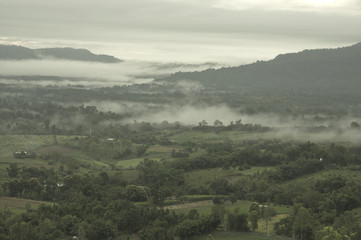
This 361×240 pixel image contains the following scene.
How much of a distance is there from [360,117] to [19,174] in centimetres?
9276

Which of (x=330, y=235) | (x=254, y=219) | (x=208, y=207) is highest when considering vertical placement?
(x=330, y=235)

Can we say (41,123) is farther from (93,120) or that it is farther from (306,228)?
(306,228)

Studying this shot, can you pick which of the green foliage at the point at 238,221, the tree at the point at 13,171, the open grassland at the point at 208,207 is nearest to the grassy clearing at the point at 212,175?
the open grassland at the point at 208,207

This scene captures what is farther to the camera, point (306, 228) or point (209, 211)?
point (209, 211)

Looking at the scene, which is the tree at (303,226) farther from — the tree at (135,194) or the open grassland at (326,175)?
the tree at (135,194)

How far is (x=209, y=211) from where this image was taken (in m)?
54.8

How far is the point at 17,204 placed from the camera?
190 ft

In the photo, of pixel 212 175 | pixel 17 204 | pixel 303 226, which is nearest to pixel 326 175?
pixel 212 175

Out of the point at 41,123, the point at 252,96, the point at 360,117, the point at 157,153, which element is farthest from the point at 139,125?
the point at 252,96

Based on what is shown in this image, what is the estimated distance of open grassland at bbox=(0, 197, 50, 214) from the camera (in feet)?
181

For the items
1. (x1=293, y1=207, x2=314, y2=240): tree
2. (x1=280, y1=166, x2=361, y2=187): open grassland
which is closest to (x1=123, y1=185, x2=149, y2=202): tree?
(x1=280, y1=166, x2=361, y2=187): open grassland

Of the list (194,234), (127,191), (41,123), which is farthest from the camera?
(41,123)

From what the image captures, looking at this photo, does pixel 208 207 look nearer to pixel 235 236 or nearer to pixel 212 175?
pixel 235 236

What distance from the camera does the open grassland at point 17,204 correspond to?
181 ft
